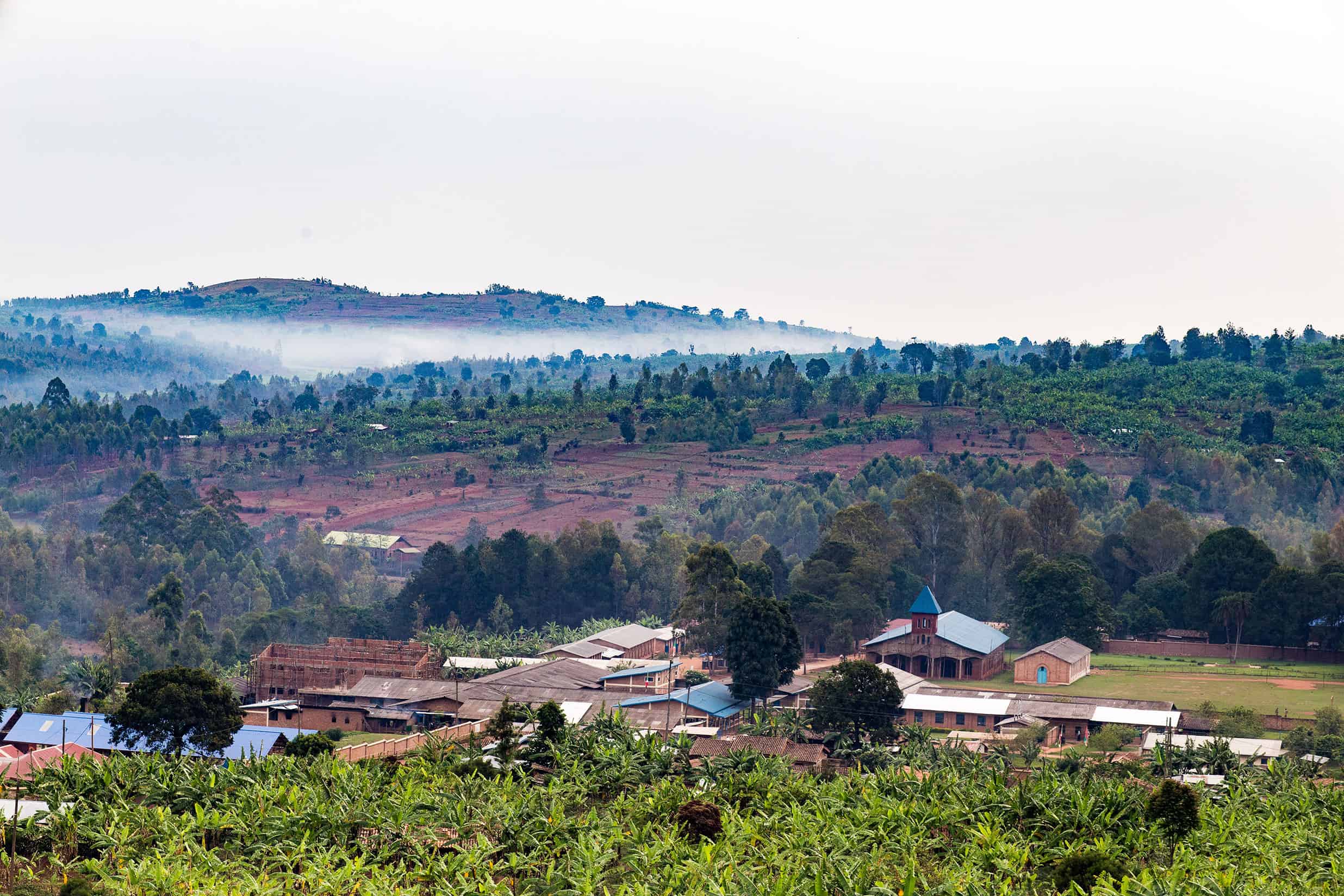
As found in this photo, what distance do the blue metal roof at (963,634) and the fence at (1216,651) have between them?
4.75 m

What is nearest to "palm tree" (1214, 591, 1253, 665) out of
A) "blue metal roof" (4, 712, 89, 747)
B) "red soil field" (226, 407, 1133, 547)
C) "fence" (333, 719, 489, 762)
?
"fence" (333, 719, 489, 762)

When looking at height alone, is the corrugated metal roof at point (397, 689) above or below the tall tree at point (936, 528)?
below

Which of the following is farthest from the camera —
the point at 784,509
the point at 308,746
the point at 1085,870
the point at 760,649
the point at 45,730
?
the point at 784,509

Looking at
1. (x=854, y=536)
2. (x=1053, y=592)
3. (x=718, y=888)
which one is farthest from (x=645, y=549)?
(x=718, y=888)

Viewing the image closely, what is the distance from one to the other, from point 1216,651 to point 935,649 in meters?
11.4

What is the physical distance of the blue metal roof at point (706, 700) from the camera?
5119 centimetres

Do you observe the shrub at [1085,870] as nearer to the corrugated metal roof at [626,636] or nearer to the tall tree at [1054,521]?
the corrugated metal roof at [626,636]

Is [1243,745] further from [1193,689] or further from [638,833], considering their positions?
[638,833]

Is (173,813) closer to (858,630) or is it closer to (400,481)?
(858,630)

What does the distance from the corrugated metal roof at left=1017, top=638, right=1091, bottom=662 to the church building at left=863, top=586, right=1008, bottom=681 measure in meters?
1.46

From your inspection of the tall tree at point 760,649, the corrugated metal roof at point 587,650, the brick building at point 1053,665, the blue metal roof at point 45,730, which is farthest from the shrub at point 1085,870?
the corrugated metal roof at point 587,650

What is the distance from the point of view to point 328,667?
58.5m

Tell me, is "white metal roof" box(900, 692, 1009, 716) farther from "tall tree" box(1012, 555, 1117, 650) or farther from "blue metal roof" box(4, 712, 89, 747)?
"blue metal roof" box(4, 712, 89, 747)

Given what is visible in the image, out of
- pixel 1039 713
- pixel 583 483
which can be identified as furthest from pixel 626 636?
pixel 583 483
